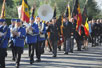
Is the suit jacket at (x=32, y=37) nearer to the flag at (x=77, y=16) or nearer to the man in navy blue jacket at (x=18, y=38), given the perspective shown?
the man in navy blue jacket at (x=18, y=38)

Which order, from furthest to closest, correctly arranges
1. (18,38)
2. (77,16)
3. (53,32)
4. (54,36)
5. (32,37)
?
(77,16), (53,32), (54,36), (32,37), (18,38)

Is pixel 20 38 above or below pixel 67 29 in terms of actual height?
below

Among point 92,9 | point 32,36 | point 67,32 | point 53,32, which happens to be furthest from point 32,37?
point 92,9

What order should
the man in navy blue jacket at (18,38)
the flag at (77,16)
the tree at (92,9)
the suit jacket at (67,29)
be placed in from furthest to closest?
the tree at (92,9) < the flag at (77,16) < the suit jacket at (67,29) < the man in navy blue jacket at (18,38)

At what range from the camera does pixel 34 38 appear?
36.6 ft

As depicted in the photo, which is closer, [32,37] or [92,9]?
[32,37]

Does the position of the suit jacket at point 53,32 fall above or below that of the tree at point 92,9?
below

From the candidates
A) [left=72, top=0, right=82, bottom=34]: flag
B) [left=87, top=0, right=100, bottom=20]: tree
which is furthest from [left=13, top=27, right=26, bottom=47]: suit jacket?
[left=87, top=0, right=100, bottom=20]: tree

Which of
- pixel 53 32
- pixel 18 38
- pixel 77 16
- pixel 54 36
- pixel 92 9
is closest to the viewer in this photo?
pixel 18 38

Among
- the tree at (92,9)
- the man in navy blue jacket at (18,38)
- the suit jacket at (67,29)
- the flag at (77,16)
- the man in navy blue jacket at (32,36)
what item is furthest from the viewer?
the tree at (92,9)

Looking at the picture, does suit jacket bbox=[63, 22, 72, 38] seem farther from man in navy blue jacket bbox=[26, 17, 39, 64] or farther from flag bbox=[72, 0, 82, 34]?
man in navy blue jacket bbox=[26, 17, 39, 64]

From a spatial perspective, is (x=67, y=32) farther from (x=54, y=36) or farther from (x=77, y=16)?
(x=77, y=16)

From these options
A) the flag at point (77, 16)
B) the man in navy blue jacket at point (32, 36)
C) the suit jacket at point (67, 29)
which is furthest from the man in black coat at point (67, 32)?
the man in navy blue jacket at point (32, 36)

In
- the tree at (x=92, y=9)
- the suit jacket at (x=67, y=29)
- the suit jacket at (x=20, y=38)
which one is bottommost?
the suit jacket at (x=20, y=38)
